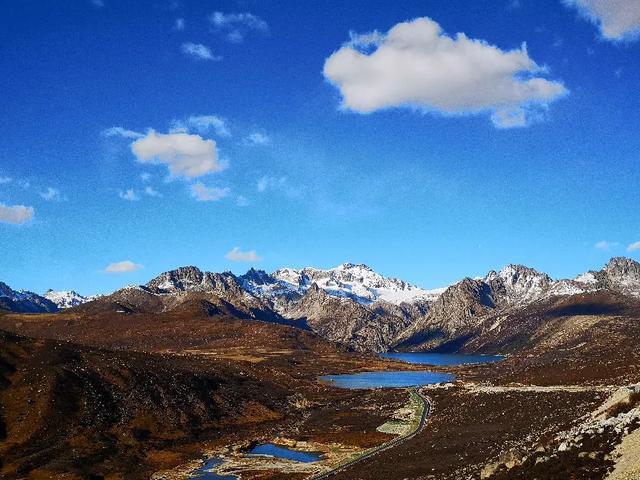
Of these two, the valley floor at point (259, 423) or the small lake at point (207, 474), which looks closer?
the valley floor at point (259, 423)

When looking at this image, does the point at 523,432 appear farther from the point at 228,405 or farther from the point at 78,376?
the point at 78,376

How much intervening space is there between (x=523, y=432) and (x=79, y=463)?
7012cm

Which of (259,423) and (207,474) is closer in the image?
(207,474)

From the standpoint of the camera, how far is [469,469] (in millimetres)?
60562

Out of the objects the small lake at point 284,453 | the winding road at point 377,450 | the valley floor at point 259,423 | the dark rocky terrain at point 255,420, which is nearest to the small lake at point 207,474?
the valley floor at point 259,423

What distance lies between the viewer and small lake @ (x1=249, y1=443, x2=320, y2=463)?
3900 inches

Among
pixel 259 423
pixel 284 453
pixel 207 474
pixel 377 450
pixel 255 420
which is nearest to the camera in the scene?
pixel 207 474

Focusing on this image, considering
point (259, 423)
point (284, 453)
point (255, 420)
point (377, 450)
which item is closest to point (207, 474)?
point (284, 453)

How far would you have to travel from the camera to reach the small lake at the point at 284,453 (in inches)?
3900

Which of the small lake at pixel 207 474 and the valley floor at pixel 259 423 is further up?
the valley floor at pixel 259 423

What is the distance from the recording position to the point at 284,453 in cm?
10500

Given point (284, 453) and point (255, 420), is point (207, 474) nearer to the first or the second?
point (284, 453)

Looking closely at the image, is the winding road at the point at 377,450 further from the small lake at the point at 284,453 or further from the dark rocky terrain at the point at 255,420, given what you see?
the small lake at the point at 284,453

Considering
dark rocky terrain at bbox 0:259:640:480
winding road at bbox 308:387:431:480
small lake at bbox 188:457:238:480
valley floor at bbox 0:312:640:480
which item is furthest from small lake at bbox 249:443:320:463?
winding road at bbox 308:387:431:480
